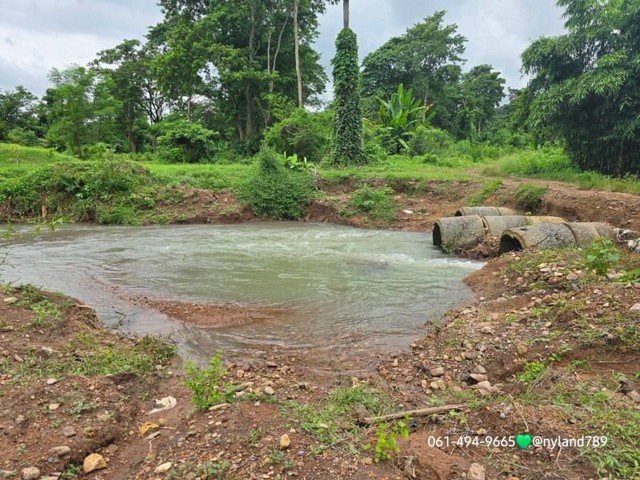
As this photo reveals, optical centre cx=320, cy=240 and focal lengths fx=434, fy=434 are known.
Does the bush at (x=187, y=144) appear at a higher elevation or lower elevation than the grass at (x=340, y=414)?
higher

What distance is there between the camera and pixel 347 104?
68.2 feet

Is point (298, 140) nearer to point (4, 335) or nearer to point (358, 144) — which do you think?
point (358, 144)

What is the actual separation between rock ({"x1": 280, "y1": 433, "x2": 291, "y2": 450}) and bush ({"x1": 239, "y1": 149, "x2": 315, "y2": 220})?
1360 centimetres

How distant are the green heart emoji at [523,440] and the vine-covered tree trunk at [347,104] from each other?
18.4 m

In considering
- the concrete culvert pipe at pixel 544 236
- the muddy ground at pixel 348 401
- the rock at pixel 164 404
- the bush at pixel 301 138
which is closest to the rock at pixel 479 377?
the muddy ground at pixel 348 401

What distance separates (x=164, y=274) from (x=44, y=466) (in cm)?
592

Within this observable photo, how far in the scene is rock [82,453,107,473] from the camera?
8.96 ft

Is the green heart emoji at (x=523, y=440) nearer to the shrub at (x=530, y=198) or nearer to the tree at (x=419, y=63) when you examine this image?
the shrub at (x=530, y=198)

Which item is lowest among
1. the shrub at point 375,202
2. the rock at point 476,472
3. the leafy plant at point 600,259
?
the rock at point 476,472

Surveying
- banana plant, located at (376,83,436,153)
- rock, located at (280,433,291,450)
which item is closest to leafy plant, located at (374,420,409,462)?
rock, located at (280,433,291,450)

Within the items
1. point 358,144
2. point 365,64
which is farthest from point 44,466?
point 365,64

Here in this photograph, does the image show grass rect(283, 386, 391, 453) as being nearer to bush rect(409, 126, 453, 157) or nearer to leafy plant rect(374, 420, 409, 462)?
leafy plant rect(374, 420, 409, 462)

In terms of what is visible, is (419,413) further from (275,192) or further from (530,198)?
(275,192)

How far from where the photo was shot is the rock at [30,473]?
2.54 metres
